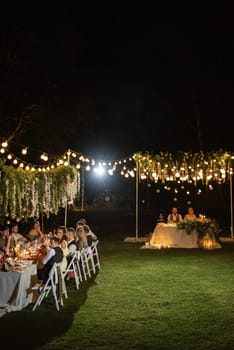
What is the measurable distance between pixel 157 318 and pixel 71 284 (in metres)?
2.73

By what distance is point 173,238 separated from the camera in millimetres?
13359

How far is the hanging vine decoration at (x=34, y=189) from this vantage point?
862 centimetres

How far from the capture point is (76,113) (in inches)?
642

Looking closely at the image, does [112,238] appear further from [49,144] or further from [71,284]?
[71,284]

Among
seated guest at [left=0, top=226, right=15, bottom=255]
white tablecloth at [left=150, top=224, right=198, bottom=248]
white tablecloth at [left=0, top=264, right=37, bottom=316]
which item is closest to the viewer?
white tablecloth at [left=0, top=264, right=37, bottom=316]

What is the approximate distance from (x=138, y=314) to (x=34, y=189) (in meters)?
4.53

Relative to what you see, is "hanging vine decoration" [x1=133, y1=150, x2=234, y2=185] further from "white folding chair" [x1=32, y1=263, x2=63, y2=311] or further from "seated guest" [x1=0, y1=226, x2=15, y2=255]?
"white folding chair" [x1=32, y1=263, x2=63, y2=311]

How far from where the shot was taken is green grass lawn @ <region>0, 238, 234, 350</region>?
5086mm

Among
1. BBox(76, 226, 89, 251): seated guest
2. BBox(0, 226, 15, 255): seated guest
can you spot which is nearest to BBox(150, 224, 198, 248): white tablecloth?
BBox(76, 226, 89, 251): seated guest

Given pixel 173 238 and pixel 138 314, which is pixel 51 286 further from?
pixel 173 238

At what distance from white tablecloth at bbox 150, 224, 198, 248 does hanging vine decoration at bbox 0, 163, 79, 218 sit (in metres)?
3.21

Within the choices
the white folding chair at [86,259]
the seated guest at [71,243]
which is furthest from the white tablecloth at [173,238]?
the seated guest at [71,243]

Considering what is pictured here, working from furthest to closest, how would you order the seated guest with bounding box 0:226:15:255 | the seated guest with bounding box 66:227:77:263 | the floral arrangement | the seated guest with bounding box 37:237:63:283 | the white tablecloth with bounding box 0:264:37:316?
1. the floral arrangement
2. the seated guest with bounding box 0:226:15:255
3. the seated guest with bounding box 66:227:77:263
4. the seated guest with bounding box 37:237:63:283
5. the white tablecloth with bounding box 0:264:37:316

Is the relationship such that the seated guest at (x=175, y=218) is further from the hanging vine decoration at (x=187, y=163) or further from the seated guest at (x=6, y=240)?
the seated guest at (x=6, y=240)
